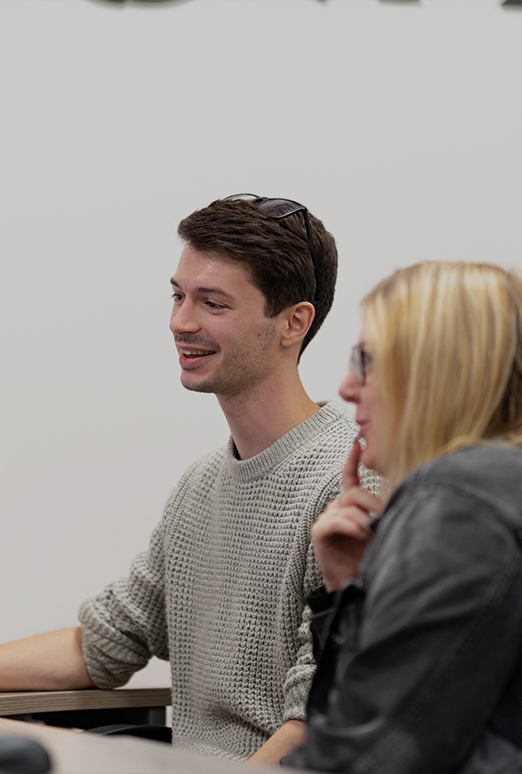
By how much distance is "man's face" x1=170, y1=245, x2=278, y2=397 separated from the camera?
1599mm

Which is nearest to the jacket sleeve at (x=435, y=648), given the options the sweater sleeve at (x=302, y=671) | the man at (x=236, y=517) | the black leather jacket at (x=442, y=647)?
the black leather jacket at (x=442, y=647)

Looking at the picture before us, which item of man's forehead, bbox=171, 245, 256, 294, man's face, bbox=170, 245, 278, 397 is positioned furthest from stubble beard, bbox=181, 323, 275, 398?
man's forehead, bbox=171, 245, 256, 294

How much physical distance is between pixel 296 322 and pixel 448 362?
85 centimetres

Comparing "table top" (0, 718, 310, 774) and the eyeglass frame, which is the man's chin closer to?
the eyeglass frame

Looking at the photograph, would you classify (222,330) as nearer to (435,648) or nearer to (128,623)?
(128,623)

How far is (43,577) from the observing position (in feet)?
7.09

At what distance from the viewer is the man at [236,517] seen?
1.47 meters

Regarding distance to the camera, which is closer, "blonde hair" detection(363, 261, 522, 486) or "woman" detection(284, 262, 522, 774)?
"woman" detection(284, 262, 522, 774)

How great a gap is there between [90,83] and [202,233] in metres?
0.81

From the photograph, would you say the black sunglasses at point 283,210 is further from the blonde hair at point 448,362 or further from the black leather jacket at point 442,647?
the black leather jacket at point 442,647

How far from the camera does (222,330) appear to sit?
1.59 meters

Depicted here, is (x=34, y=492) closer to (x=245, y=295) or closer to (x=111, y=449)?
(x=111, y=449)

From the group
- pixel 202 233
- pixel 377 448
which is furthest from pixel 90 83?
pixel 377 448

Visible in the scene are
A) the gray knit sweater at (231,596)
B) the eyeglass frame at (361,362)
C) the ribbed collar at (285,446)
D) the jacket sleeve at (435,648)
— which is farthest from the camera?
the ribbed collar at (285,446)
